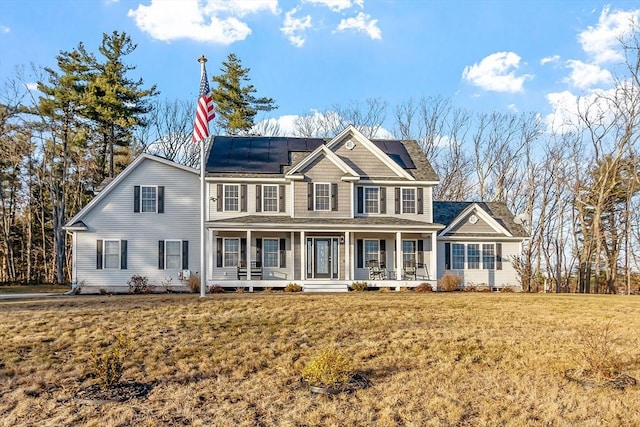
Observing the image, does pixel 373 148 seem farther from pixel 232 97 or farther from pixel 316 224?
pixel 232 97

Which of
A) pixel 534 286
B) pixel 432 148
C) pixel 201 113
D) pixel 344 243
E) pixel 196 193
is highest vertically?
pixel 432 148

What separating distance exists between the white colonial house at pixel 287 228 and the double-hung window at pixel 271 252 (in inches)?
1.7

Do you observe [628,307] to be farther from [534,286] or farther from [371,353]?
[534,286]

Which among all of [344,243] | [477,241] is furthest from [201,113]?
[477,241]

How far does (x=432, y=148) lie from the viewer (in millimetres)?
39531

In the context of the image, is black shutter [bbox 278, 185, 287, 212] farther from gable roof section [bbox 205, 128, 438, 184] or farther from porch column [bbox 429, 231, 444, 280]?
porch column [bbox 429, 231, 444, 280]

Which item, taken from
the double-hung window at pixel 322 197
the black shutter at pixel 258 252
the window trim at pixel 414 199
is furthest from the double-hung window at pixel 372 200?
the black shutter at pixel 258 252

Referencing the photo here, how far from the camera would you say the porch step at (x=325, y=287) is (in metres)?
20.1

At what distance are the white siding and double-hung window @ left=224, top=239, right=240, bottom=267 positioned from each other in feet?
4.31

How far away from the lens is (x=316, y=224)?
2022cm

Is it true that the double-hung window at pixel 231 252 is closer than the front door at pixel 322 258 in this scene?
Yes

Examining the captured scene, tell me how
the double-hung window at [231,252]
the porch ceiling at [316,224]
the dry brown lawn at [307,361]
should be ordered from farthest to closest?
the double-hung window at [231,252] < the porch ceiling at [316,224] < the dry brown lawn at [307,361]

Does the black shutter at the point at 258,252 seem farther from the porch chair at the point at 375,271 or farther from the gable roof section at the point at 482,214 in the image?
the gable roof section at the point at 482,214

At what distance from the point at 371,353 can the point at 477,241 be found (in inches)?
587
